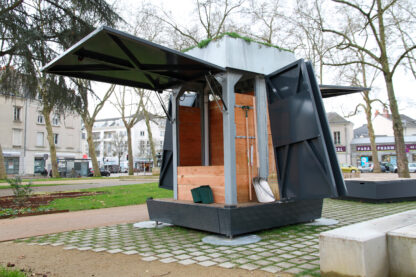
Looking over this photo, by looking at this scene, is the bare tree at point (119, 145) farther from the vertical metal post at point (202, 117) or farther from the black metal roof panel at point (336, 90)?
the black metal roof panel at point (336, 90)

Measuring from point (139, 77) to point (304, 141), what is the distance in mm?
3637

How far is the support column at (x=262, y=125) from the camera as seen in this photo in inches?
271

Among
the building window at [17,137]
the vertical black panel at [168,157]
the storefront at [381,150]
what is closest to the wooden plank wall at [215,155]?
the vertical black panel at [168,157]

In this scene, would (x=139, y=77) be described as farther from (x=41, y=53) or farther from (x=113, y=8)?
(x=113, y=8)

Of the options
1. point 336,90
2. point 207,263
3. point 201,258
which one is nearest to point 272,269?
point 207,263

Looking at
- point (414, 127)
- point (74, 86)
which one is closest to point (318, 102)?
point (74, 86)

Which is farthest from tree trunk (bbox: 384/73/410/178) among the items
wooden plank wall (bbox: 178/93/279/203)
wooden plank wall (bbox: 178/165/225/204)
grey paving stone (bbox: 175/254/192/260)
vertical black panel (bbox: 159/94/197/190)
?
grey paving stone (bbox: 175/254/192/260)

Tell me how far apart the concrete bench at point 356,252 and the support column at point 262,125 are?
10.6 feet

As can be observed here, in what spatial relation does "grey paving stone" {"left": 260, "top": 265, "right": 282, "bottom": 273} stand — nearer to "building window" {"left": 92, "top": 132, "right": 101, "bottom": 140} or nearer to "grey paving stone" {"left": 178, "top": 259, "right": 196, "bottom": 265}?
"grey paving stone" {"left": 178, "top": 259, "right": 196, "bottom": 265}

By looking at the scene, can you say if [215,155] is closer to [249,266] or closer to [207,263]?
[207,263]

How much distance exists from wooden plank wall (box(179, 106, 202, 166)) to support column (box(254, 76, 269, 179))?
1757 millimetres

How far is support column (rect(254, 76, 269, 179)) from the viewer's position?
22.6ft

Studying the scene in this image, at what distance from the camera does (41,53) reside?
11.3 meters

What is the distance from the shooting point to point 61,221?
8.55 metres
